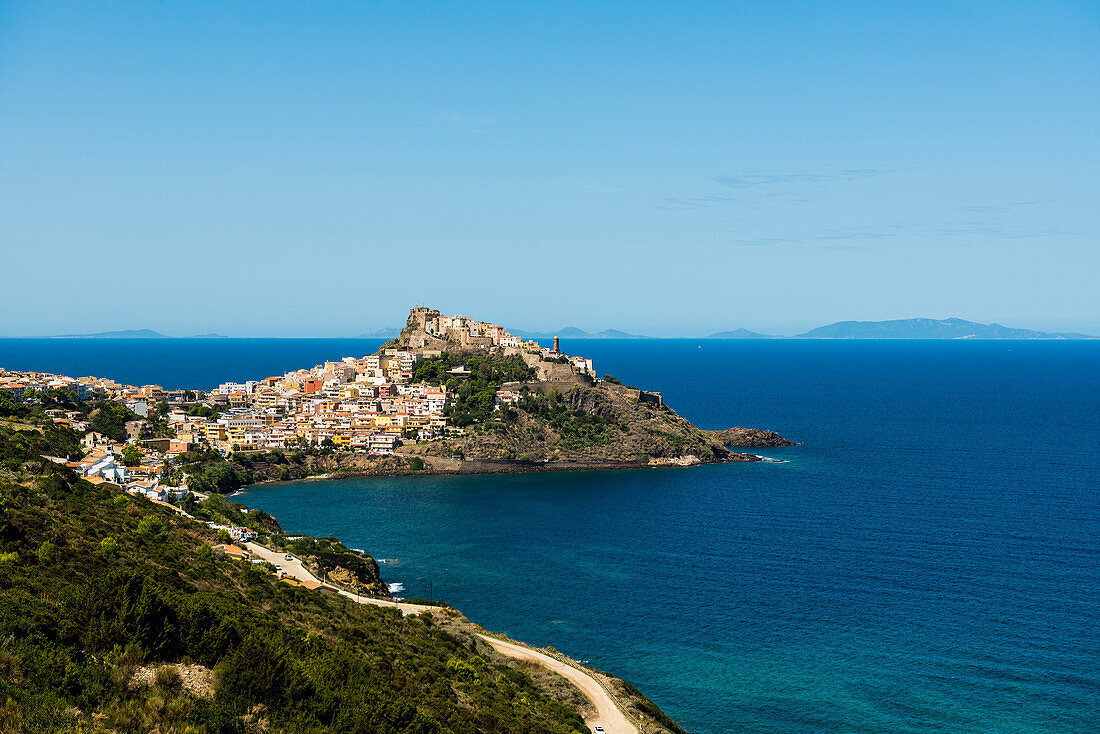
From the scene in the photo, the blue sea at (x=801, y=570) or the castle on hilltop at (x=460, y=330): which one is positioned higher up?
the castle on hilltop at (x=460, y=330)

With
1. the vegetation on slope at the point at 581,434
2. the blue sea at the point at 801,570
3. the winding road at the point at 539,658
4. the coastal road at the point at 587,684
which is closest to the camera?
the coastal road at the point at 587,684

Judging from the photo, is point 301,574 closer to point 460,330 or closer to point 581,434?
point 581,434

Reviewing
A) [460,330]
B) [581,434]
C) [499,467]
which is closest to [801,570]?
[499,467]

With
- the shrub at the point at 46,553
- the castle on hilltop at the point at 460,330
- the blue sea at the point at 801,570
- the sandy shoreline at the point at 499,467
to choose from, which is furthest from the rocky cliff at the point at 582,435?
the shrub at the point at 46,553

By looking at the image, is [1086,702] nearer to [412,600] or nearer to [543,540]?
[412,600]

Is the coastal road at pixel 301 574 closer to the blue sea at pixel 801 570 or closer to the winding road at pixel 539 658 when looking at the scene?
the winding road at pixel 539 658

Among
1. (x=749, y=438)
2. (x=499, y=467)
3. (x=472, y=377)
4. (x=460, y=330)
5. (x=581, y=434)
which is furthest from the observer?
(x=460, y=330)
